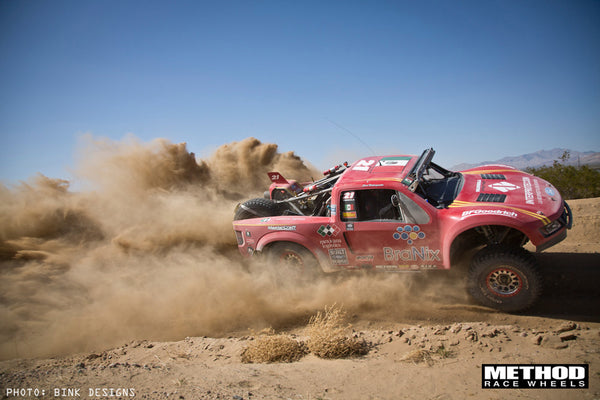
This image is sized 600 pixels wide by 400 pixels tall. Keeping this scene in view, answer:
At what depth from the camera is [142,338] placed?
5.28 metres

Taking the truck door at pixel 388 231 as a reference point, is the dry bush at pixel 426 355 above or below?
below

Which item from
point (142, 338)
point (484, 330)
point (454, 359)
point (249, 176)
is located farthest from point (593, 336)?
point (249, 176)

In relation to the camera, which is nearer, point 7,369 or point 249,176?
point 7,369

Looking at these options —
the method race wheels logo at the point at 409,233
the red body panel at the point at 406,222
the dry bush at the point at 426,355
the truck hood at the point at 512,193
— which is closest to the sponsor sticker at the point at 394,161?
the red body panel at the point at 406,222

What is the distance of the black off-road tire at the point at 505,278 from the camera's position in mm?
4254

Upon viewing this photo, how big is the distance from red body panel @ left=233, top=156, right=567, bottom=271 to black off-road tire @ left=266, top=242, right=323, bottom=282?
0.46ft

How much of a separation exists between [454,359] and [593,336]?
58.7 inches

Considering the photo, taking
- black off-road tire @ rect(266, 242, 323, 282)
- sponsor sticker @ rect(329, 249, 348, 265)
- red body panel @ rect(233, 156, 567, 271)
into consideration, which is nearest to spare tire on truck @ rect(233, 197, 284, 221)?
red body panel @ rect(233, 156, 567, 271)

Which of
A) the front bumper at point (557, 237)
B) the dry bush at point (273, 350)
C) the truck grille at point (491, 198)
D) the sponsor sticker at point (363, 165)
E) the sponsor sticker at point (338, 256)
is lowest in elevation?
the dry bush at point (273, 350)

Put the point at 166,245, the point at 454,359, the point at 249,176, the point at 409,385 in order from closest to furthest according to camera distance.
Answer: the point at 409,385 → the point at 454,359 → the point at 166,245 → the point at 249,176

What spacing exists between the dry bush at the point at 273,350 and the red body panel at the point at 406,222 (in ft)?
4.92

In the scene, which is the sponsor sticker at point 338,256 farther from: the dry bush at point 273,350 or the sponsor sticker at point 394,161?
the sponsor sticker at point 394,161

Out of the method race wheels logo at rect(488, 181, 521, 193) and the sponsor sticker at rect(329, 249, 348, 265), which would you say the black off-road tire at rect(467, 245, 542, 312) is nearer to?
the method race wheels logo at rect(488, 181, 521, 193)

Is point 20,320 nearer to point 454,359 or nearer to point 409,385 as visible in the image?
point 409,385
